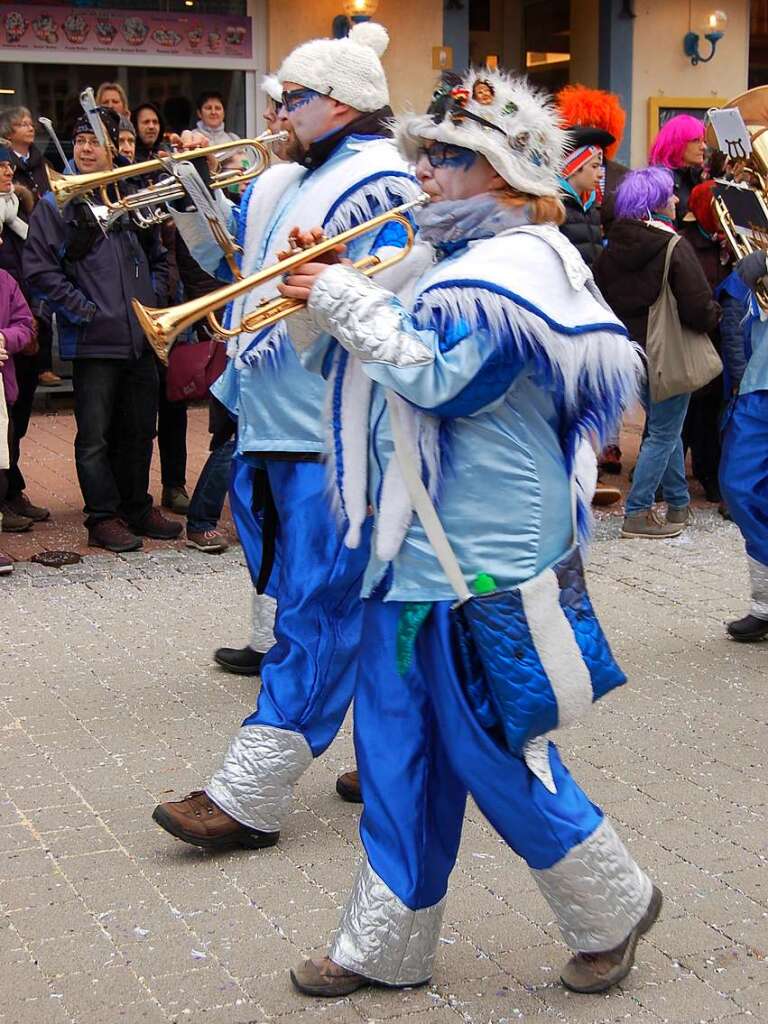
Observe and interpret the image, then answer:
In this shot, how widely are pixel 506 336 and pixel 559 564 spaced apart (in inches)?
19.6

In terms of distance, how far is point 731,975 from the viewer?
3.45m

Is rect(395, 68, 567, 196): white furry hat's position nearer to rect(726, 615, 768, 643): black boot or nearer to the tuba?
the tuba

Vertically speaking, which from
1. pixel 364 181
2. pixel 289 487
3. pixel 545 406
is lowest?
pixel 289 487

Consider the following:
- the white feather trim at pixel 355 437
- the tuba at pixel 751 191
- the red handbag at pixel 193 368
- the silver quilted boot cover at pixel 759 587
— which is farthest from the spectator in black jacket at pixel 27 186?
the white feather trim at pixel 355 437

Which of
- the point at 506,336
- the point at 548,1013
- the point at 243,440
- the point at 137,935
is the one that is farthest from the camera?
the point at 243,440

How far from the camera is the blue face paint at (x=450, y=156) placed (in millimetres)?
3211

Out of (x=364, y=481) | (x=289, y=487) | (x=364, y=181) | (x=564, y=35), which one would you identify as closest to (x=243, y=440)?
(x=289, y=487)

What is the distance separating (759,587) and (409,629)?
330 cm

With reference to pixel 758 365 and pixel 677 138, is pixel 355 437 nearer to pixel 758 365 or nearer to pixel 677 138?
pixel 758 365

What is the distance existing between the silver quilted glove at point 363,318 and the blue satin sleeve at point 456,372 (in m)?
0.02

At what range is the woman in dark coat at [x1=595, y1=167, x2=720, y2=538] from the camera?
8039 millimetres

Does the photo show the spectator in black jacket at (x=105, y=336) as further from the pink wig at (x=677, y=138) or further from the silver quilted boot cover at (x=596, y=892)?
the silver quilted boot cover at (x=596, y=892)

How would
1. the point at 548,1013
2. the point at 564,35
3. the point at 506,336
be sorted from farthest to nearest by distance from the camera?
the point at 564,35 → the point at 548,1013 → the point at 506,336

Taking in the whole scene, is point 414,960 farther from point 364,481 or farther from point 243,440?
point 243,440
